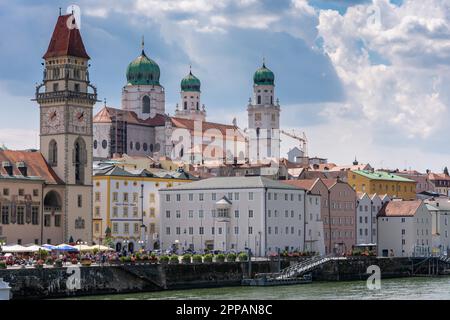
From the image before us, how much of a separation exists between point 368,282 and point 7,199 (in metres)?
33.0

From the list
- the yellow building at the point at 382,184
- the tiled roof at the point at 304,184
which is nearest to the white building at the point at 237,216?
the tiled roof at the point at 304,184

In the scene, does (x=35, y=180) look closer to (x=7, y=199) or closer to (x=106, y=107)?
(x=7, y=199)

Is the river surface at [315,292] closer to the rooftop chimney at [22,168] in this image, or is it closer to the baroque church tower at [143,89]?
the rooftop chimney at [22,168]

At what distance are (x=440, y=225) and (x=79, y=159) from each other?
2210 inches

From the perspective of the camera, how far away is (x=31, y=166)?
10106 centimetres

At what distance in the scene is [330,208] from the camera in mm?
124875

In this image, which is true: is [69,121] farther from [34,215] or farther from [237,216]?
[237,216]

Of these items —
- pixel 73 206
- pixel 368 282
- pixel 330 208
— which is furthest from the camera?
pixel 330 208

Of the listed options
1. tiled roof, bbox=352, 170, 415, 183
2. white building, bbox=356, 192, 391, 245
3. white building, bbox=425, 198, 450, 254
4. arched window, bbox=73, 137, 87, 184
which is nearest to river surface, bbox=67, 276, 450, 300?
arched window, bbox=73, 137, 87, 184

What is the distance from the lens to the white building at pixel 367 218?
13025 cm

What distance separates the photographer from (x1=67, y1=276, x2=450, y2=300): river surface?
239ft

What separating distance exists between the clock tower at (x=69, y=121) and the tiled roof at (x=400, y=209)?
4329 cm
